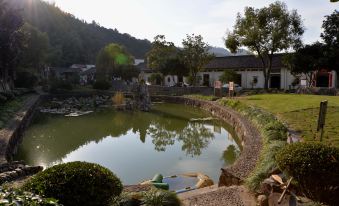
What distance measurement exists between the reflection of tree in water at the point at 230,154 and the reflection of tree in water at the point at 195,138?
1118 mm

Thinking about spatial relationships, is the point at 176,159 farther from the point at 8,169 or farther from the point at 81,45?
the point at 81,45

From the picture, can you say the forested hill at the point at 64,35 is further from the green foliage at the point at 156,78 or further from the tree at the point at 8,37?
the tree at the point at 8,37

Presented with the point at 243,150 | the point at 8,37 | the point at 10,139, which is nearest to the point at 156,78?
the point at 8,37

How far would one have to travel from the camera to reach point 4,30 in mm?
26984

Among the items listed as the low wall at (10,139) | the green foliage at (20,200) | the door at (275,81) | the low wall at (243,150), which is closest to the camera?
the green foliage at (20,200)

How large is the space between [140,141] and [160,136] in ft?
5.50

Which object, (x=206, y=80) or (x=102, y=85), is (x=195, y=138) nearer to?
(x=206, y=80)

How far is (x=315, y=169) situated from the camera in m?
5.25

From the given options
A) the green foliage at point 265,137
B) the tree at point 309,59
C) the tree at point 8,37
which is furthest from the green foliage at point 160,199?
the tree at point 309,59

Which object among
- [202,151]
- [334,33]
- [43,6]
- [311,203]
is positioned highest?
[43,6]

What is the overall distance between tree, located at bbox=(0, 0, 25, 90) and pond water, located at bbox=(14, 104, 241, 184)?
7481mm

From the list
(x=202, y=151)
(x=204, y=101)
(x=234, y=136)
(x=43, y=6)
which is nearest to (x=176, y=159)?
(x=202, y=151)

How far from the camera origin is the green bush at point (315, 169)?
17.3 feet

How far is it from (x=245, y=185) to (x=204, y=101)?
72.7 ft
